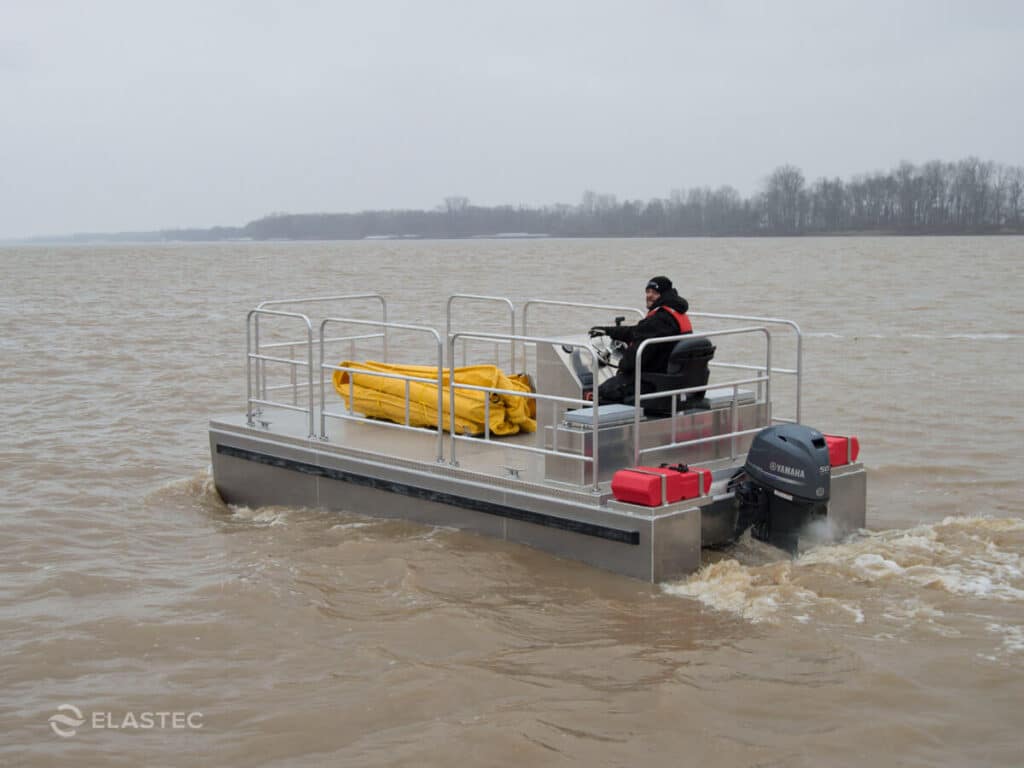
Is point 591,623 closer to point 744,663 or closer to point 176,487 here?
point 744,663

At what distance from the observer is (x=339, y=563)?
8.06 metres

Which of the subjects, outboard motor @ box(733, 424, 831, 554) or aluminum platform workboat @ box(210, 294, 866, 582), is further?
outboard motor @ box(733, 424, 831, 554)

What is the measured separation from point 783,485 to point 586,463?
1.22 metres

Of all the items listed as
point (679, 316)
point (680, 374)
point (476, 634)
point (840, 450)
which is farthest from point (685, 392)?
point (476, 634)

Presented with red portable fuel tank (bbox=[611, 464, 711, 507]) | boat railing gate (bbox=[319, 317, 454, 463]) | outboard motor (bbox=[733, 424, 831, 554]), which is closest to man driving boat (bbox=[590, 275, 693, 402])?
red portable fuel tank (bbox=[611, 464, 711, 507])

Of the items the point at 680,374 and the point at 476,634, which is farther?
the point at 680,374

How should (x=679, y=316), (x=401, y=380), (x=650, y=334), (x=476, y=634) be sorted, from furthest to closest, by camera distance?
(x=401, y=380), (x=679, y=316), (x=650, y=334), (x=476, y=634)

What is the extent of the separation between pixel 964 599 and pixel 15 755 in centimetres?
517

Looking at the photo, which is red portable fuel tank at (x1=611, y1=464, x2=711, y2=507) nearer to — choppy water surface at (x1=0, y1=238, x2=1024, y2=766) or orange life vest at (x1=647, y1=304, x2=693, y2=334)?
choppy water surface at (x1=0, y1=238, x2=1024, y2=766)

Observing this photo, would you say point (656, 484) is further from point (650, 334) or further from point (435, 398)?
point (435, 398)

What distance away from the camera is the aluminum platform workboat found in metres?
7.27

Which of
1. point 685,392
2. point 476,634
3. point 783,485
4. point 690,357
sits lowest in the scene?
point 476,634

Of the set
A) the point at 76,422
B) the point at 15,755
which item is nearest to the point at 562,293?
the point at 76,422

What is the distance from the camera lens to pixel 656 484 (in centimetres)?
705
